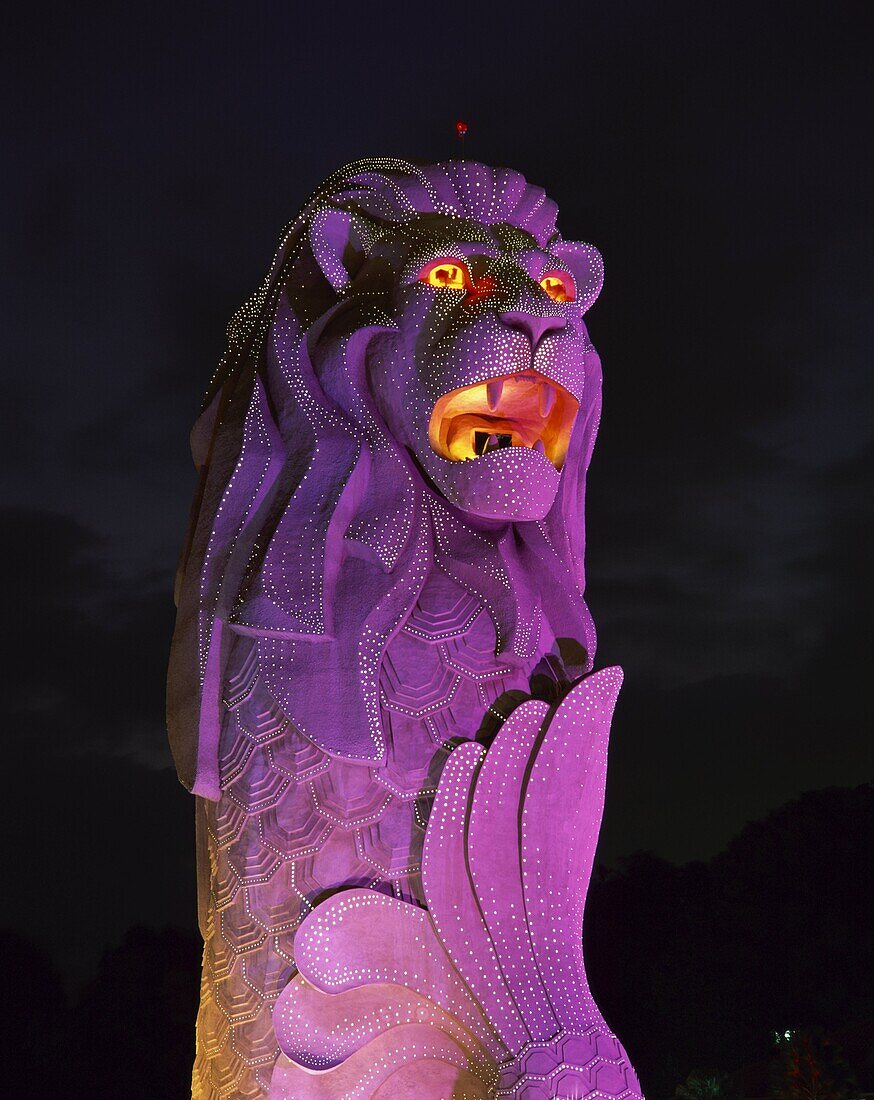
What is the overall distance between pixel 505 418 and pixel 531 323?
1.43 feet

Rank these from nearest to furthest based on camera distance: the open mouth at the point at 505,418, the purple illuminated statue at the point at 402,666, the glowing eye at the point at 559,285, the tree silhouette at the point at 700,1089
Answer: the purple illuminated statue at the point at 402,666 < the open mouth at the point at 505,418 < the glowing eye at the point at 559,285 < the tree silhouette at the point at 700,1089

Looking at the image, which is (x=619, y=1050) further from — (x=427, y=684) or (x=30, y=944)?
(x=30, y=944)

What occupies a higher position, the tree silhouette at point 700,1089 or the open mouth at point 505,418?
the open mouth at point 505,418

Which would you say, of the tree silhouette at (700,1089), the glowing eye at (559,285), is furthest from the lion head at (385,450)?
the tree silhouette at (700,1089)

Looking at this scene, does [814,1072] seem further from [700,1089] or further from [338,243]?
[338,243]

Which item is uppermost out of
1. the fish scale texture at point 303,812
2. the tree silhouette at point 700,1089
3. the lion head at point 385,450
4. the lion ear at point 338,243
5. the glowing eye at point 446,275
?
the lion ear at point 338,243

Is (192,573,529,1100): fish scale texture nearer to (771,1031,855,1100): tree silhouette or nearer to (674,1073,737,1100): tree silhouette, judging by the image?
(674,1073,737,1100): tree silhouette

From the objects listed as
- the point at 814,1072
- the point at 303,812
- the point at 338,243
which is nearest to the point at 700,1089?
the point at 814,1072

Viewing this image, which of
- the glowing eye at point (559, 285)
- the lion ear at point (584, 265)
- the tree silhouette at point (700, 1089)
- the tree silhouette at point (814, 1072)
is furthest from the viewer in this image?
the tree silhouette at point (700, 1089)

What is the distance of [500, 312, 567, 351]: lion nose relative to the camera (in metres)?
4.89

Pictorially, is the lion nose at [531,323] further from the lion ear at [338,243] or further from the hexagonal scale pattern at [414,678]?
the hexagonal scale pattern at [414,678]

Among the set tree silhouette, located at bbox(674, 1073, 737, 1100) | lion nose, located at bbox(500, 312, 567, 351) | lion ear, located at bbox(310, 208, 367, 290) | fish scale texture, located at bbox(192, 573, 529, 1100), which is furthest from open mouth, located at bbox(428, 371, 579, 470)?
tree silhouette, located at bbox(674, 1073, 737, 1100)

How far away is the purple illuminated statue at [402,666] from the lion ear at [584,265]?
0.04ft

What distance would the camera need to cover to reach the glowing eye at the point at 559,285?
540 cm
